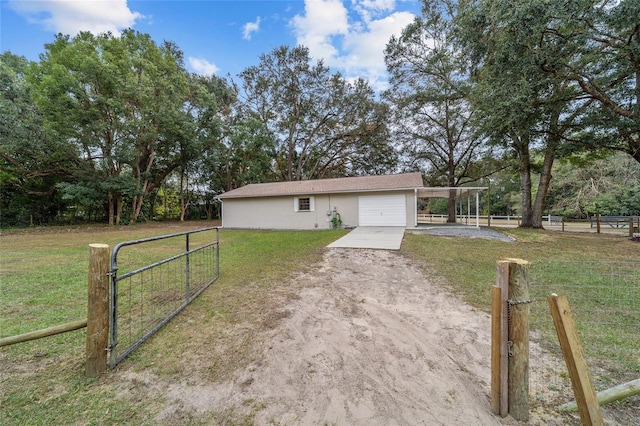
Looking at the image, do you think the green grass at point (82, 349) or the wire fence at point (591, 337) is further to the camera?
the wire fence at point (591, 337)

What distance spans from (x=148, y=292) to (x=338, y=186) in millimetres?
10960

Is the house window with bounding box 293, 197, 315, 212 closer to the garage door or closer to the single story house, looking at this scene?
the single story house

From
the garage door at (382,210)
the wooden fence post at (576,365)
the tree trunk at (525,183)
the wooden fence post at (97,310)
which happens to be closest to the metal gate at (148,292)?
the wooden fence post at (97,310)

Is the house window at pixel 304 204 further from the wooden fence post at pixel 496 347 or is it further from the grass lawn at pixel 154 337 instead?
the wooden fence post at pixel 496 347

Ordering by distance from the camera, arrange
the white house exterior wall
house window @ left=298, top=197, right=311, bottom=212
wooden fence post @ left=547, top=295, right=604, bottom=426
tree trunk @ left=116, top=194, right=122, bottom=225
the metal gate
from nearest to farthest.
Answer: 1. wooden fence post @ left=547, top=295, right=604, bottom=426
2. the metal gate
3. the white house exterior wall
4. house window @ left=298, top=197, right=311, bottom=212
5. tree trunk @ left=116, top=194, right=122, bottom=225

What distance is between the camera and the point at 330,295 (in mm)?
4078

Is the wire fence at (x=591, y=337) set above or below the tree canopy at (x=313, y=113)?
below

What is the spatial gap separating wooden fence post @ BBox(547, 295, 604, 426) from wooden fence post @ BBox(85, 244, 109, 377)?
10.6 feet

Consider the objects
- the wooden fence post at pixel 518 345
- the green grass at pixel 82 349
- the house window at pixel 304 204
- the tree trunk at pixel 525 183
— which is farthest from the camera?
the house window at pixel 304 204

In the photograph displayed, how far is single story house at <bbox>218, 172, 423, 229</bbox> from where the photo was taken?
1272cm

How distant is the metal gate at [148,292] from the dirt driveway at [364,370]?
98 centimetres

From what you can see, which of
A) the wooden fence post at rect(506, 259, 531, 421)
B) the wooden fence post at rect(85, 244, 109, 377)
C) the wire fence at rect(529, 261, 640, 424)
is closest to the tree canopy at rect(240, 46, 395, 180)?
the wire fence at rect(529, 261, 640, 424)

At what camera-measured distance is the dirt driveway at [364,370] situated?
1783 mm

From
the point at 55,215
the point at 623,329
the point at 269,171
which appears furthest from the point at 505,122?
the point at 55,215
